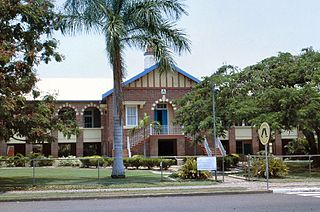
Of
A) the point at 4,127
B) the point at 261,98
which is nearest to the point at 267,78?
the point at 261,98

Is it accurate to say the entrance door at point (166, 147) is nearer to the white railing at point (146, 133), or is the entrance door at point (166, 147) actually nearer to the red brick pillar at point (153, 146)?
the white railing at point (146, 133)

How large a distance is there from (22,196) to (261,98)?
13920mm

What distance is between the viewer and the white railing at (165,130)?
4034 centimetres

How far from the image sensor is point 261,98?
2500 centimetres

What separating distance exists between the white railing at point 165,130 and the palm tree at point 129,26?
17.0m

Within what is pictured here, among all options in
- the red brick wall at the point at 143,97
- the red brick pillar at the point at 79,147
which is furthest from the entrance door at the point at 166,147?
the red brick pillar at the point at 79,147

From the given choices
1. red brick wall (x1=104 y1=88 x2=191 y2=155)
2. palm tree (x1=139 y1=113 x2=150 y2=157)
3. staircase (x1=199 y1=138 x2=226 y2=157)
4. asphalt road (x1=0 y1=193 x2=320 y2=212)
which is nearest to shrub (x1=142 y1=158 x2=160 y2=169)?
palm tree (x1=139 y1=113 x2=150 y2=157)

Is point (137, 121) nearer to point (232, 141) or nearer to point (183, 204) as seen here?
point (232, 141)

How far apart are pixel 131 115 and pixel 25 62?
70.7 ft

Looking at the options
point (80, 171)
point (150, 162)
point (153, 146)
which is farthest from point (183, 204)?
point (153, 146)

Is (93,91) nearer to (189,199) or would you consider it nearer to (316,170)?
(316,170)

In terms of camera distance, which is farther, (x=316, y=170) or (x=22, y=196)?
(x=316, y=170)

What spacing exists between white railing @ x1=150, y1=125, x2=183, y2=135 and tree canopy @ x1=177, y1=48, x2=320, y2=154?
28.6 feet

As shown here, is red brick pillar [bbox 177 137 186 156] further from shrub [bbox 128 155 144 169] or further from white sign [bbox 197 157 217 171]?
white sign [bbox 197 157 217 171]
